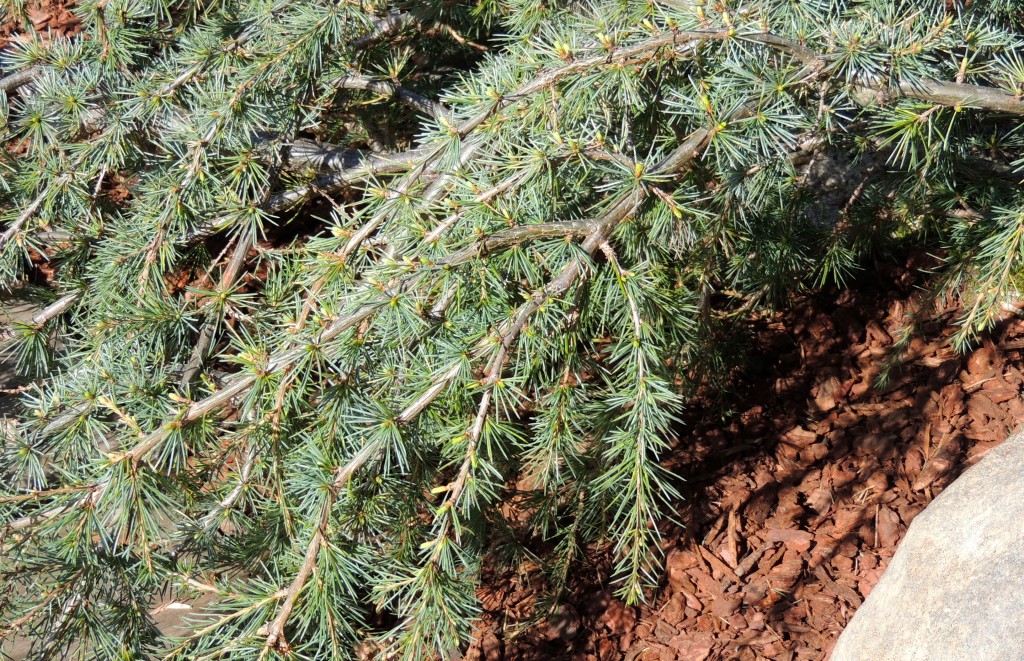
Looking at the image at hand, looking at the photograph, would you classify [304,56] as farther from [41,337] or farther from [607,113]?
[41,337]

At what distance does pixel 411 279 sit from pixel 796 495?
56.4 inches

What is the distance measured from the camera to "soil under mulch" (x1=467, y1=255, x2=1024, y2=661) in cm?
208

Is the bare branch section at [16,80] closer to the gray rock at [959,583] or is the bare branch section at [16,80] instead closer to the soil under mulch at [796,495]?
the soil under mulch at [796,495]

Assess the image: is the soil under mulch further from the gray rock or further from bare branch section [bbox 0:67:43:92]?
bare branch section [bbox 0:67:43:92]

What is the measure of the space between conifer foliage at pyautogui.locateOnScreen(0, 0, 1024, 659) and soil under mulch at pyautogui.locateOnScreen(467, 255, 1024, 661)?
157 mm

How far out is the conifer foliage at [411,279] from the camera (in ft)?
4.84

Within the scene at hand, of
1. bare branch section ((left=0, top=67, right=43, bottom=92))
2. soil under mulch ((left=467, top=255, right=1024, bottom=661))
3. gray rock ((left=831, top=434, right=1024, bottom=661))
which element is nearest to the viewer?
gray rock ((left=831, top=434, right=1024, bottom=661))

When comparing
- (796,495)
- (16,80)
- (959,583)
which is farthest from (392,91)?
(959,583)

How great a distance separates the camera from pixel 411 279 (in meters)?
1.46

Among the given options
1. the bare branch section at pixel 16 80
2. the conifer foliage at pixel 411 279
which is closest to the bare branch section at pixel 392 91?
the conifer foliage at pixel 411 279

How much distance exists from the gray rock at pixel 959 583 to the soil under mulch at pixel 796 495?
37 cm

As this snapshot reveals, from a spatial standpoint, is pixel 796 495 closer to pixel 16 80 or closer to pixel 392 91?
pixel 392 91

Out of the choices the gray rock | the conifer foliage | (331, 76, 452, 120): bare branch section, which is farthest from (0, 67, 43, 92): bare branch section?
the gray rock

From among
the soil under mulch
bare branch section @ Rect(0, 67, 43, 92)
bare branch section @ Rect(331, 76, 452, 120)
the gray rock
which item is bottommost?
the soil under mulch
